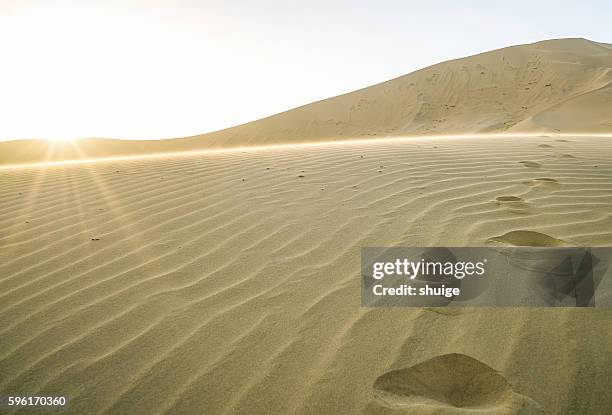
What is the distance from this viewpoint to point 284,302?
193cm

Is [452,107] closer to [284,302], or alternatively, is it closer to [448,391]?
[284,302]

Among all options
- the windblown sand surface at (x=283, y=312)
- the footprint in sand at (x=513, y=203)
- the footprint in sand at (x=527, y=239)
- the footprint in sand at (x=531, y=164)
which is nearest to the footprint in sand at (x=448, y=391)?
the windblown sand surface at (x=283, y=312)

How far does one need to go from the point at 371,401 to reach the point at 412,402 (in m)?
0.14

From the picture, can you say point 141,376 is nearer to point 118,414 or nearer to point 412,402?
point 118,414

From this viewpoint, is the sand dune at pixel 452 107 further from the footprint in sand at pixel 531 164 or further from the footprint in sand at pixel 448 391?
the footprint in sand at pixel 448 391

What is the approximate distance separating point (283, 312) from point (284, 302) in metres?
0.09

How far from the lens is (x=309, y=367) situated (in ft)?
4.99

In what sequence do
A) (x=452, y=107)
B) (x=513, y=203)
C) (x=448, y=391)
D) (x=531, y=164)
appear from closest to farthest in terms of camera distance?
(x=448, y=391) → (x=513, y=203) → (x=531, y=164) → (x=452, y=107)

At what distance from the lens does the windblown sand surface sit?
4.66ft

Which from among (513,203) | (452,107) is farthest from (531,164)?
(452,107)

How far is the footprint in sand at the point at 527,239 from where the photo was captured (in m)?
2.38

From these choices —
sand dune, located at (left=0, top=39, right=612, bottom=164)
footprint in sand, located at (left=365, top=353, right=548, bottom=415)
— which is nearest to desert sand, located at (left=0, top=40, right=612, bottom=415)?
footprint in sand, located at (left=365, top=353, right=548, bottom=415)

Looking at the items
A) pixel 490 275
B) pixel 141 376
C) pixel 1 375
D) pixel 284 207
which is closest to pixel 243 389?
pixel 141 376

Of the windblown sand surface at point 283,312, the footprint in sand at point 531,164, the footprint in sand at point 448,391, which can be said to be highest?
the footprint in sand at point 531,164
